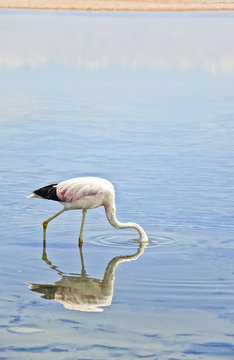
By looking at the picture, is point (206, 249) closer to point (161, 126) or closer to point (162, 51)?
point (161, 126)

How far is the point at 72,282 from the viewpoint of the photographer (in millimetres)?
7500

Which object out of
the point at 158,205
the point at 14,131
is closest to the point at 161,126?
the point at 14,131

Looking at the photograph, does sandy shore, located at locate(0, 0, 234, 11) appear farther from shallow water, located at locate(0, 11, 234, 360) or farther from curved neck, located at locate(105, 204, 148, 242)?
curved neck, located at locate(105, 204, 148, 242)

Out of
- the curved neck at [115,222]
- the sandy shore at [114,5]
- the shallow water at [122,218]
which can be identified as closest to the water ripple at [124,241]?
the shallow water at [122,218]

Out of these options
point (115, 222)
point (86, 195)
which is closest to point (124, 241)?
point (115, 222)

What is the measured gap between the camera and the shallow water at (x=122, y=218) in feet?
20.4

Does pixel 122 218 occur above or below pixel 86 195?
below

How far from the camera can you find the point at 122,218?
375 inches

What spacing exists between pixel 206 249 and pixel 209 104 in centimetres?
1040

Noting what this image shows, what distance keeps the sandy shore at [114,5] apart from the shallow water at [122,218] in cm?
3765

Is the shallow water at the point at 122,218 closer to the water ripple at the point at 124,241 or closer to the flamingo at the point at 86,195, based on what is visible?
the water ripple at the point at 124,241

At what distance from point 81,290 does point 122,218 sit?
7.64 ft

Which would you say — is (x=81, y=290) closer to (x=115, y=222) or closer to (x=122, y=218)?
(x=115, y=222)

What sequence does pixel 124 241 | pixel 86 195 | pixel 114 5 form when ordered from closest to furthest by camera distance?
pixel 86 195 → pixel 124 241 → pixel 114 5
